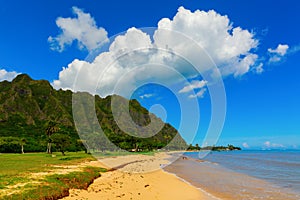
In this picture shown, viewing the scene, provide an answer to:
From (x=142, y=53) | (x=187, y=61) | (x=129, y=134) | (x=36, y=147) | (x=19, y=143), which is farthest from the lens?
(x=129, y=134)

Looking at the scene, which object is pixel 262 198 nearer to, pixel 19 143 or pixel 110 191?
pixel 110 191

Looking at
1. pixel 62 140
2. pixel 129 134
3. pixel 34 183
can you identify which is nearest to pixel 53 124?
pixel 62 140

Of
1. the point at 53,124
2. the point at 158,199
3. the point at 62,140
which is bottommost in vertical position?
the point at 158,199

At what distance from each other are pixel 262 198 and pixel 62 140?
63.1 m

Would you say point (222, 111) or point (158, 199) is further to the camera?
point (222, 111)

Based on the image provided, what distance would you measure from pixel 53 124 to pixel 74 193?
7986cm

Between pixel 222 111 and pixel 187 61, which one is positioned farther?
pixel 187 61

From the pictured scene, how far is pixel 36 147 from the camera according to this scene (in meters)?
101

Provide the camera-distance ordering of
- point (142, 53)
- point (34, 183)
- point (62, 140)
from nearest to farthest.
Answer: point (34, 183), point (142, 53), point (62, 140)

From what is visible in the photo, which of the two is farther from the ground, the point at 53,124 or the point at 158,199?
the point at 53,124

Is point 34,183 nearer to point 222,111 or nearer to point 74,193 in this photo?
point 74,193

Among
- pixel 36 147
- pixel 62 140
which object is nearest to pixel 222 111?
pixel 62 140

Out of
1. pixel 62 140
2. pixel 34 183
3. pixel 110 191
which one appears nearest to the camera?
pixel 34 183

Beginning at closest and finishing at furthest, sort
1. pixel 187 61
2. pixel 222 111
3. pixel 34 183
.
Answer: pixel 34 183
pixel 222 111
pixel 187 61
